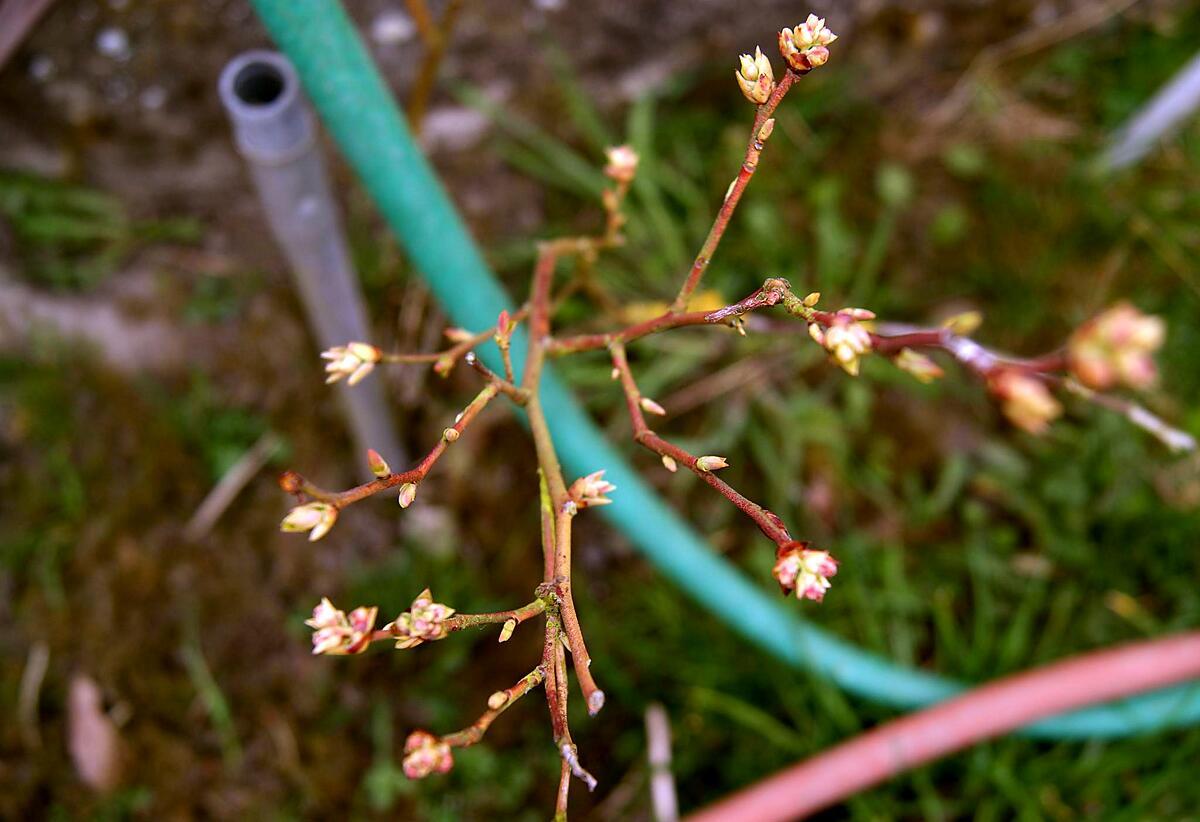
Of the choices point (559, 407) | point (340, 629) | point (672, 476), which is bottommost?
point (672, 476)

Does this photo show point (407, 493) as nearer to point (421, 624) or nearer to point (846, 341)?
point (421, 624)

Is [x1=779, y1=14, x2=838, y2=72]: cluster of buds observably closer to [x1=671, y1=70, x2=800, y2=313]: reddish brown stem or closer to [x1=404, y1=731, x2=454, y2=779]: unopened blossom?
[x1=671, y1=70, x2=800, y2=313]: reddish brown stem

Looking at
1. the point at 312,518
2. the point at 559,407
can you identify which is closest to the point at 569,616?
the point at 312,518

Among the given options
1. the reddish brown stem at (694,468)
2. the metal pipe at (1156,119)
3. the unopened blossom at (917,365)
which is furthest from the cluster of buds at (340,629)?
the metal pipe at (1156,119)

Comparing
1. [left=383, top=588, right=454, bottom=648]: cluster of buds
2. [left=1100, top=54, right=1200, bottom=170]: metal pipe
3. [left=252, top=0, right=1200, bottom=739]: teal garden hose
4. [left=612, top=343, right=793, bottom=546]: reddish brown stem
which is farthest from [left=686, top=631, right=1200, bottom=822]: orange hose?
[left=1100, top=54, right=1200, bottom=170]: metal pipe

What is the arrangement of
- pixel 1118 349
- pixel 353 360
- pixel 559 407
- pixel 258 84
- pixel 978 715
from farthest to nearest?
pixel 978 715 → pixel 559 407 → pixel 258 84 → pixel 353 360 → pixel 1118 349

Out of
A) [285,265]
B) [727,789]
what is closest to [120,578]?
[285,265]
